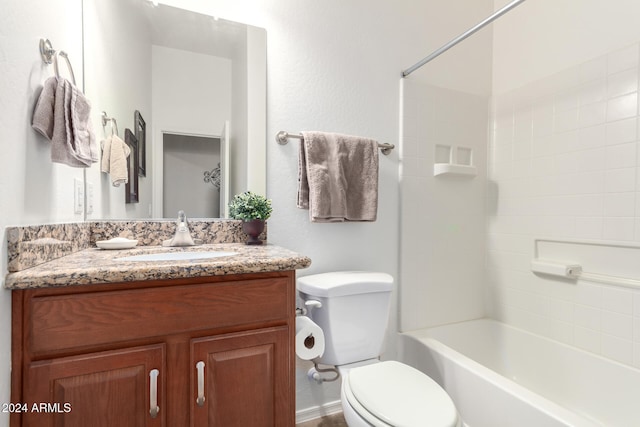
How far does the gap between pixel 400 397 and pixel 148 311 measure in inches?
32.1

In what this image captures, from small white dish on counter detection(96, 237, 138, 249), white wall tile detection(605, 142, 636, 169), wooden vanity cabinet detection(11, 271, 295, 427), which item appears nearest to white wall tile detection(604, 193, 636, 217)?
white wall tile detection(605, 142, 636, 169)

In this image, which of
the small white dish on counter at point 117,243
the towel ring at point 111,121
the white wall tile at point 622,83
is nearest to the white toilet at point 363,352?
the small white dish on counter at point 117,243

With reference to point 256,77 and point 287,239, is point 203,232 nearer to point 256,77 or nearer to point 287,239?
point 287,239

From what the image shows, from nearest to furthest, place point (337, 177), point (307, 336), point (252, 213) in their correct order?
point (307, 336) → point (252, 213) → point (337, 177)

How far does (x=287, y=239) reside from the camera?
5.01ft

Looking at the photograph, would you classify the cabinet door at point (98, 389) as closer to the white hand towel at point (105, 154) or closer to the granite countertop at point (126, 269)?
the granite countertop at point (126, 269)

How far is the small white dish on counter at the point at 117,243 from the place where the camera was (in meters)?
1.12

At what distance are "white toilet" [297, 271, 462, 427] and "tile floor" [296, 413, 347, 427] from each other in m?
0.44

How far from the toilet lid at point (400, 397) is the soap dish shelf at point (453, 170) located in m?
1.11

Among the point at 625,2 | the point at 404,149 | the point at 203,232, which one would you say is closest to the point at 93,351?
the point at 203,232

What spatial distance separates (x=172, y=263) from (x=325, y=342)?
76cm

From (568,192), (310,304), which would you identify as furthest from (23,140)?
(568,192)

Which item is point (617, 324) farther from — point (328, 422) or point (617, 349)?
point (328, 422)

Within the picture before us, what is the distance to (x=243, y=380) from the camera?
0.89 meters
